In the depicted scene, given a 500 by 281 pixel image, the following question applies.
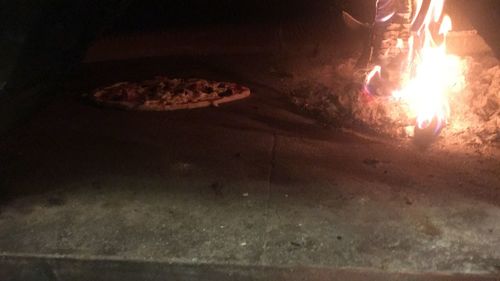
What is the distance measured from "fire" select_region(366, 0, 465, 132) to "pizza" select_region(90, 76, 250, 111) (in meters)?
2.16

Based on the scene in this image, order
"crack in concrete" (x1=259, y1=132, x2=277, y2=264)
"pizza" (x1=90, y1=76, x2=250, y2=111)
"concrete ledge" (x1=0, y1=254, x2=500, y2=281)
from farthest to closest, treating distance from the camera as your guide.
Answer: "pizza" (x1=90, y1=76, x2=250, y2=111) → "crack in concrete" (x1=259, y1=132, x2=277, y2=264) → "concrete ledge" (x1=0, y1=254, x2=500, y2=281)

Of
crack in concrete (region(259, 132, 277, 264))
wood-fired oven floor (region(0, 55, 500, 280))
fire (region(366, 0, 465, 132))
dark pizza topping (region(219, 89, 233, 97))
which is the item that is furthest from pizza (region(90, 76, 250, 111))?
fire (region(366, 0, 465, 132))

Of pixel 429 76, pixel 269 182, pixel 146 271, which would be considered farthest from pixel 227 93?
pixel 146 271

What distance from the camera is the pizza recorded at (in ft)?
22.7

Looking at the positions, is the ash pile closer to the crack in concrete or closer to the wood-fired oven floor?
the wood-fired oven floor

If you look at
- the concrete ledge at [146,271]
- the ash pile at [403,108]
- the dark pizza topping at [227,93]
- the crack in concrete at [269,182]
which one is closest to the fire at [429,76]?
the ash pile at [403,108]

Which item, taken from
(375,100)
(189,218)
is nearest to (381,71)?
(375,100)

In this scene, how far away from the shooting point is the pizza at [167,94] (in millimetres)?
6918

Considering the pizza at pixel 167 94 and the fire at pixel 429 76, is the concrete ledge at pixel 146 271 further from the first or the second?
the pizza at pixel 167 94

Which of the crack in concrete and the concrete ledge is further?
the crack in concrete

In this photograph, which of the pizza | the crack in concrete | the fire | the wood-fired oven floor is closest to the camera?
the wood-fired oven floor

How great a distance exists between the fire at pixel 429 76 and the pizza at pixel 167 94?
7.08 feet

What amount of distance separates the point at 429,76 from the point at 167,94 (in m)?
3.27

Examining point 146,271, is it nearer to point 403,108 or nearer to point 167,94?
point 167,94
